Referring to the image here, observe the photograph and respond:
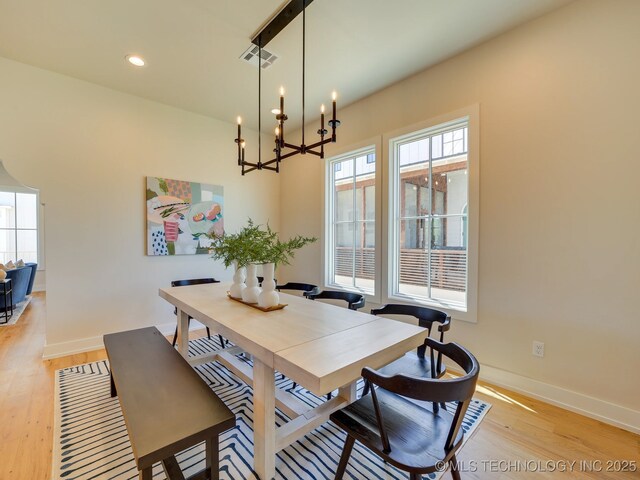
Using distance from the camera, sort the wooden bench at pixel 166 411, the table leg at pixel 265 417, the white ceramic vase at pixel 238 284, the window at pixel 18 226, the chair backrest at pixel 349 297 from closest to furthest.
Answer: the wooden bench at pixel 166 411
the table leg at pixel 265 417
the white ceramic vase at pixel 238 284
the chair backrest at pixel 349 297
the window at pixel 18 226

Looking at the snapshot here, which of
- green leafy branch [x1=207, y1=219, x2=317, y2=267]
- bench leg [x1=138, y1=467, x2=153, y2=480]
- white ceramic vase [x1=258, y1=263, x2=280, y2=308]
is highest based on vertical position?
green leafy branch [x1=207, y1=219, x2=317, y2=267]

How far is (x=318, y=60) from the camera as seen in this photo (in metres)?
2.74

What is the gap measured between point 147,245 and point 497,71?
415cm

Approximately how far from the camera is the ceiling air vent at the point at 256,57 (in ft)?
8.50

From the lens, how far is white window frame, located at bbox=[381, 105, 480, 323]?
102 inches

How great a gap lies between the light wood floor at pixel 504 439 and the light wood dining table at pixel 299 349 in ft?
2.74

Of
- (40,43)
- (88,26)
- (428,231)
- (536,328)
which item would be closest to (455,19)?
(428,231)

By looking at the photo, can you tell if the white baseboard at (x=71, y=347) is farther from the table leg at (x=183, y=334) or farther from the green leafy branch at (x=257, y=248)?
the green leafy branch at (x=257, y=248)

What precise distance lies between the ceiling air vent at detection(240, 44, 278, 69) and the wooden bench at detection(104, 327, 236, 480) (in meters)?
2.64

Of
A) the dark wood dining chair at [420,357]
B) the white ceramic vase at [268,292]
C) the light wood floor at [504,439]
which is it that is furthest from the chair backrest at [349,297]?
the light wood floor at [504,439]

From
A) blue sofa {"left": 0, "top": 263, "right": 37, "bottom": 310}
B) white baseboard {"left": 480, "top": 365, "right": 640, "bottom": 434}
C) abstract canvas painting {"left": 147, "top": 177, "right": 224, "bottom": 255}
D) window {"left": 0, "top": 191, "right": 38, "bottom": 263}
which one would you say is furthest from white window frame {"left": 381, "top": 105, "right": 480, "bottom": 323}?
window {"left": 0, "top": 191, "right": 38, "bottom": 263}

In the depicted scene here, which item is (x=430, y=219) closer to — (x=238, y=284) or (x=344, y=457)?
(x=238, y=284)

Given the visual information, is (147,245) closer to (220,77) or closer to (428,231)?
(220,77)

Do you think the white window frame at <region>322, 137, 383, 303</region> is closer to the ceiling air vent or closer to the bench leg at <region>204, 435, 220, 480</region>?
the ceiling air vent
